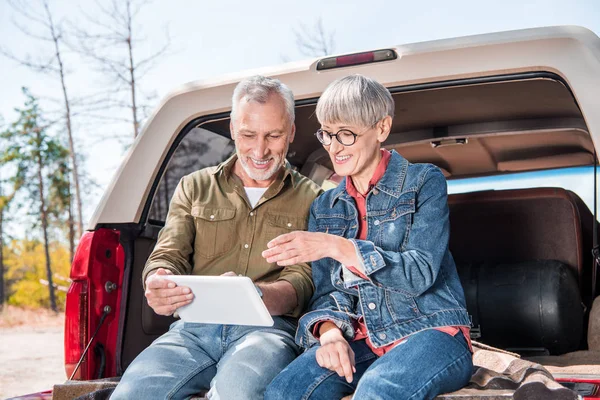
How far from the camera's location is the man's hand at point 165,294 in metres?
2.19

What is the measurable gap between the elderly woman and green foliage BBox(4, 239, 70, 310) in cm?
2091

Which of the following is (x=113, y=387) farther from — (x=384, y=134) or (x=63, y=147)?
(x=63, y=147)

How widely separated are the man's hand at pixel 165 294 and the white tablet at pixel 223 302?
0.07ft

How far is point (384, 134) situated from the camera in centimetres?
231

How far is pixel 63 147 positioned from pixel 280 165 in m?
20.1

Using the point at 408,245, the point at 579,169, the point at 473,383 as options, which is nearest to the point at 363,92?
the point at 408,245

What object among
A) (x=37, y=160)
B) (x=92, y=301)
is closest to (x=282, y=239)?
(x=92, y=301)

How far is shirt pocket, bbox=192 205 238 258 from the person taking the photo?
2617mm

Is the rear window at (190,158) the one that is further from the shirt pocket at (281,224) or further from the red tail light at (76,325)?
the shirt pocket at (281,224)

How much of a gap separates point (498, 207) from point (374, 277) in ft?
6.12

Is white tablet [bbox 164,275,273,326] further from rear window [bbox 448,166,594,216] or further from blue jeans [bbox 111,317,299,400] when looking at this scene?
A: rear window [bbox 448,166,594,216]

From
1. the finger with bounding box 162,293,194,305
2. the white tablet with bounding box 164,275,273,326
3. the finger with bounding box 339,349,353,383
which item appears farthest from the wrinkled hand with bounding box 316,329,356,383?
the finger with bounding box 162,293,194,305

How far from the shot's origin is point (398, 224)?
2.18 meters

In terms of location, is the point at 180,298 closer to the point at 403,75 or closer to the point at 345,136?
the point at 345,136
